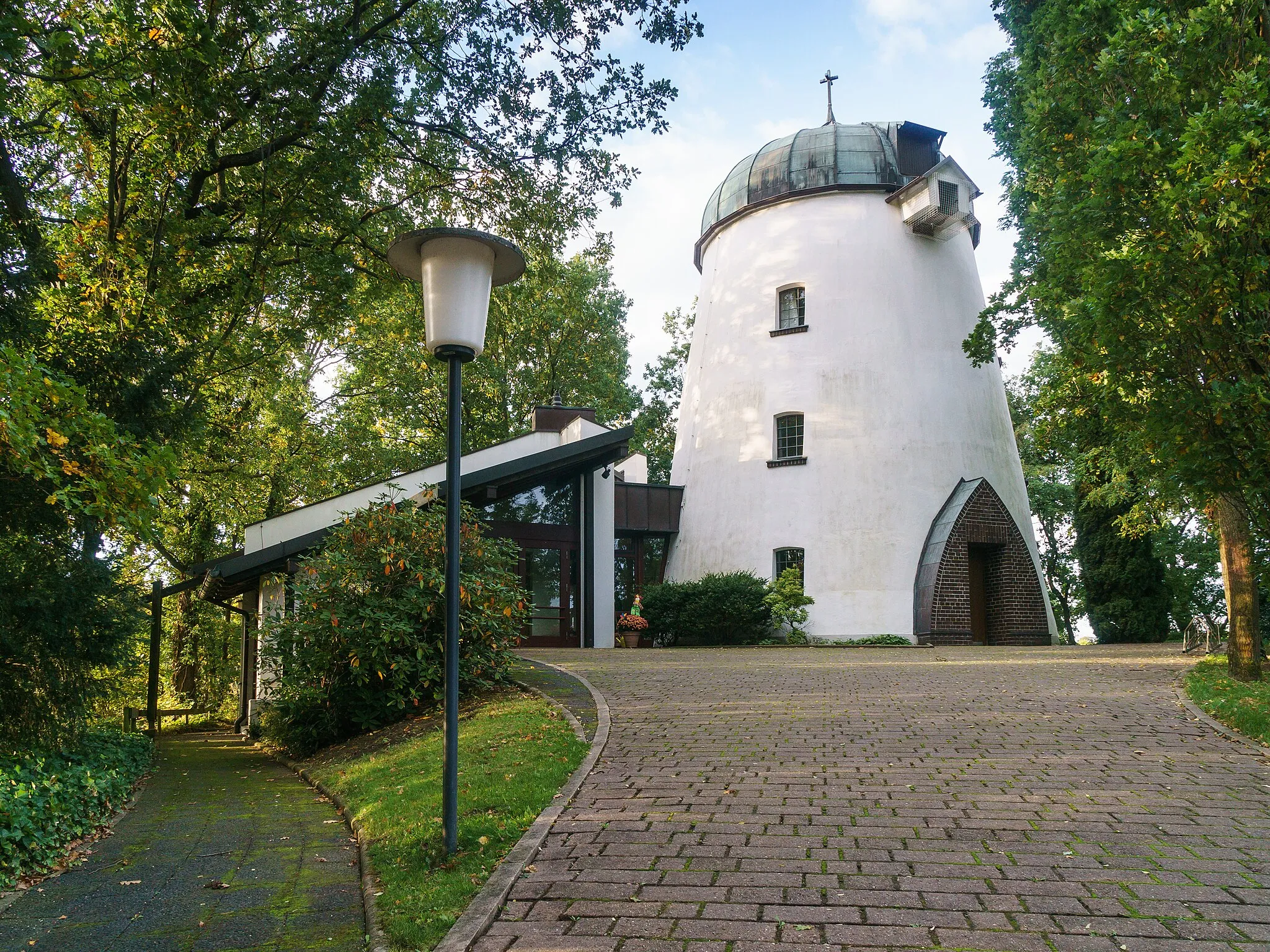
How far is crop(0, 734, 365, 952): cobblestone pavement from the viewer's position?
3674mm

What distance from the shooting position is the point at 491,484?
53.3 ft

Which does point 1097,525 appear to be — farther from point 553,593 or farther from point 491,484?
point 491,484

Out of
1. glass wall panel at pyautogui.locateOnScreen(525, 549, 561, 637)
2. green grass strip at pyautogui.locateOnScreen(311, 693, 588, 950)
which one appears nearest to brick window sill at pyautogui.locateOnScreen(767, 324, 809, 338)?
glass wall panel at pyautogui.locateOnScreen(525, 549, 561, 637)

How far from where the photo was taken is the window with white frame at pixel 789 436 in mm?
20906

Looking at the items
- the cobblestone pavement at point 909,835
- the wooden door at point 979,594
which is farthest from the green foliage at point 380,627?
the wooden door at point 979,594

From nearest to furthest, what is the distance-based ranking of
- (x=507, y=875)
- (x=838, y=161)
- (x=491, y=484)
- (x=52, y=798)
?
(x=507, y=875) → (x=52, y=798) → (x=491, y=484) → (x=838, y=161)

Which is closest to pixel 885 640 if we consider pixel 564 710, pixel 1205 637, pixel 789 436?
pixel 789 436

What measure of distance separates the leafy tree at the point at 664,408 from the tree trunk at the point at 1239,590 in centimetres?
2206

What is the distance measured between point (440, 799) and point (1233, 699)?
687cm

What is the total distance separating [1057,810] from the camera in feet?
15.5

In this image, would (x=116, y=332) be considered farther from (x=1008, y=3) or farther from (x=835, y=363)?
(x=835, y=363)

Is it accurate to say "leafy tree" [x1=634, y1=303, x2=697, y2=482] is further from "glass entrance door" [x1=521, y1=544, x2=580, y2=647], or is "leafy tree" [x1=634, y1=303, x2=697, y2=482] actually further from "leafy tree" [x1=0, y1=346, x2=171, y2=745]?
"leafy tree" [x1=0, y1=346, x2=171, y2=745]

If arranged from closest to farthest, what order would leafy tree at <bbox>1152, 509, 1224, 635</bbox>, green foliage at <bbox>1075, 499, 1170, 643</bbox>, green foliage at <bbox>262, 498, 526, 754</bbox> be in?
green foliage at <bbox>262, 498, 526, 754</bbox>
green foliage at <bbox>1075, 499, 1170, 643</bbox>
leafy tree at <bbox>1152, 509, 1224, 635</bbox>

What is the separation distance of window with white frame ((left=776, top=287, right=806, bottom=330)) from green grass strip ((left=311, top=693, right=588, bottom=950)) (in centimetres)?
1488
